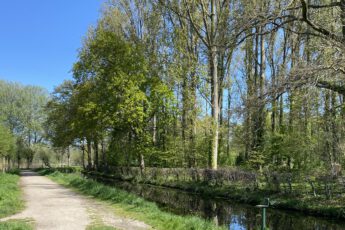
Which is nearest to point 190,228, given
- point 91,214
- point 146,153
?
point 91,214

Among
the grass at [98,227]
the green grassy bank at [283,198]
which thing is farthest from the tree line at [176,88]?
the grass at [98,227]

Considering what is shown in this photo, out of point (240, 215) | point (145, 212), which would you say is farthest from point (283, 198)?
point (145, 212)

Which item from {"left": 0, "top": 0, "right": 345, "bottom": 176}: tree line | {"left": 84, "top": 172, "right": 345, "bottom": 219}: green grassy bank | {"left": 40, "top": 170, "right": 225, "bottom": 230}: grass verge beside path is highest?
{"left": 0, "top": 0, "right": 345, "bottom": 176}: tree line

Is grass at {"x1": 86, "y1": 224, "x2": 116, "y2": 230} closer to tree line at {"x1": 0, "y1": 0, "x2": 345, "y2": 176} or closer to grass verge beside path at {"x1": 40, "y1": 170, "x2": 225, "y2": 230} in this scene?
grass verge beside path at {"x1": 40, "y1": 170, "x2": 225, "y2": 230}

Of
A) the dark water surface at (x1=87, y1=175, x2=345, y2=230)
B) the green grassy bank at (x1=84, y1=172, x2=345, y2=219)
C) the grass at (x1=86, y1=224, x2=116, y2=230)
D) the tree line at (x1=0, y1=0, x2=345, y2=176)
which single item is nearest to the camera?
the grass at (x1=86, y1=224, x2=116, y2=230)

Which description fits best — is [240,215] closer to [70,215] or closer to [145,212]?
[145,212]

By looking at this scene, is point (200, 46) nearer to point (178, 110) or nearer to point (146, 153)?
point (178, 110)

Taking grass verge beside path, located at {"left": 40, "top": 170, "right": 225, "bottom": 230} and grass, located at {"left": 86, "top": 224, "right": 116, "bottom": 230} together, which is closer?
grass, located at {"left": 86, "top": 224, "right": 116, "bottom": 230}

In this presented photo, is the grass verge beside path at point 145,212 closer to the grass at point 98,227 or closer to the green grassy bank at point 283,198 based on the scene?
the grass at point 98,227

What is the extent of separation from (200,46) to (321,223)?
20.3m

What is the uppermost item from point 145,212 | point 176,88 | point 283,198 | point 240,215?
point 176,88

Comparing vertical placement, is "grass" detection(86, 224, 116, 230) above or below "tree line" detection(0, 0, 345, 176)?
below

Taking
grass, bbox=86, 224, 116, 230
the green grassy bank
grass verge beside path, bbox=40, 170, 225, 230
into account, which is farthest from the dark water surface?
grass, bbox=86, 224, 116, 230

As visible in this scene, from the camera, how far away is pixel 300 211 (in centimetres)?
1545
